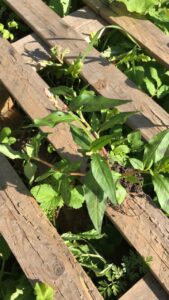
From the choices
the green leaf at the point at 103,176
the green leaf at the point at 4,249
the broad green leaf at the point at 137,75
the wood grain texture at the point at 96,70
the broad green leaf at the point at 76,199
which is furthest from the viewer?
the broad green leaf at the point at 137,75

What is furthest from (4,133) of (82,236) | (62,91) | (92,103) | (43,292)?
(43,292)

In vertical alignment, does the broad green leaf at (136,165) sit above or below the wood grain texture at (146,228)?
above

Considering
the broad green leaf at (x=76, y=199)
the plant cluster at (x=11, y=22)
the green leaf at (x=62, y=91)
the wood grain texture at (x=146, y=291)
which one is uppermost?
the plant cluster at (x=11, y=22)

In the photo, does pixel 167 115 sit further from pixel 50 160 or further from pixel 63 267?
pixel 63 267

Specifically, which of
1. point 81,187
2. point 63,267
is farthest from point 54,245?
point 81,187

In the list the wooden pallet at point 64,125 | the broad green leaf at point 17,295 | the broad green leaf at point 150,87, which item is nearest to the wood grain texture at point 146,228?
the wooden pallet at point 64,125

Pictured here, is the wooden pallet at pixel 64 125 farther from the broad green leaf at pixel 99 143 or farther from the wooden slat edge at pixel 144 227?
the broad green leaf at pixel 99 143

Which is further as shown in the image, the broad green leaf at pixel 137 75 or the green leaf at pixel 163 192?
the broad green leaf at pixel 137 75
